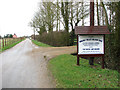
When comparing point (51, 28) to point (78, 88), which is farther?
point (51, 28)

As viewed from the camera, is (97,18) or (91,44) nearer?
(91,44)

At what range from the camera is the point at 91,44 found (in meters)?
6.28

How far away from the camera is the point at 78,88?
3984 millimetres

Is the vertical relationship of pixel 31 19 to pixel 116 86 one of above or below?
above

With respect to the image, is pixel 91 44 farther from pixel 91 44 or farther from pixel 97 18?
pixel 97 18

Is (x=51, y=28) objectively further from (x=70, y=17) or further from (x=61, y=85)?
(x=61, y=85)

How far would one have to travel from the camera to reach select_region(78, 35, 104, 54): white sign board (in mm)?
6254

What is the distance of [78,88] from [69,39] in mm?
16461

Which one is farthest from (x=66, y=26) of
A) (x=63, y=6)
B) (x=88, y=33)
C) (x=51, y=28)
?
(x=88, y=33)

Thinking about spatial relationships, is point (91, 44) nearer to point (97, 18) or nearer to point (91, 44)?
point (91, 44)

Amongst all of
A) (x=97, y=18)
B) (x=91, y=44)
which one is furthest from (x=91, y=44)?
(x=97, y=18)

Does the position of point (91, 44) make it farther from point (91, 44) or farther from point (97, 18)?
point (97, 18)

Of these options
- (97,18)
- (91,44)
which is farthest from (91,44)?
(97,18)

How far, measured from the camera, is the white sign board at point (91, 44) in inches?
246
